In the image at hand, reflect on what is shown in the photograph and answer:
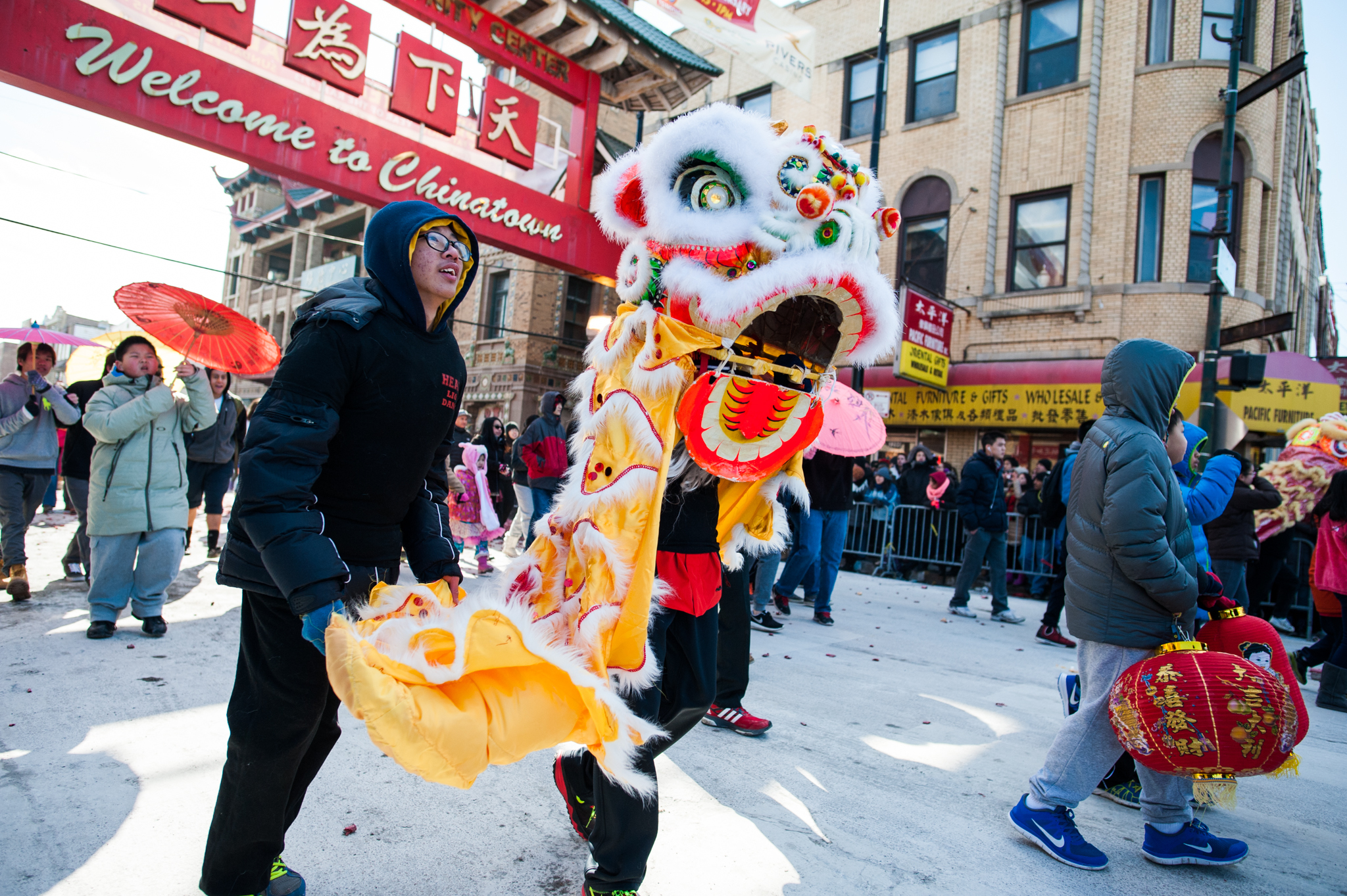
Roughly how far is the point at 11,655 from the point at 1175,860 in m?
5.44

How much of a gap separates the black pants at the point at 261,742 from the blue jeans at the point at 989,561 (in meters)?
6.92

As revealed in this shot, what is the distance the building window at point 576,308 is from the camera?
19469 millimetres

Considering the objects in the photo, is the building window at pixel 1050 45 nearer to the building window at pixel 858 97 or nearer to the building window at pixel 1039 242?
the building window at pixel 1039 242

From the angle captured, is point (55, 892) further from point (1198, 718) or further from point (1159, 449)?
point (1159, 449)

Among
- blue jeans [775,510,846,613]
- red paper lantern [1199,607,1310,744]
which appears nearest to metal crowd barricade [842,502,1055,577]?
blue jeans [775,510,846,613]

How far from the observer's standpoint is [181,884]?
6.94 feet

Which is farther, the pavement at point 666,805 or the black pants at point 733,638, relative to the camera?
the black pants at point 733,638

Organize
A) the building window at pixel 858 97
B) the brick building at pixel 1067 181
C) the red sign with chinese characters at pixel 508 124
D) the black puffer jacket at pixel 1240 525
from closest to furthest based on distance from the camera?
the black puffer jacket at pixel 1240 525
the red sign with chinese characters at pixel 508 124
the brick building at pixel 1067 181
the building window at pixel 858 97

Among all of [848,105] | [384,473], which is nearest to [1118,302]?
[848,105]

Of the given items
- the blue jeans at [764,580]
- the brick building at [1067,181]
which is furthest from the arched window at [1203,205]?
the blue jeans at [764,580]

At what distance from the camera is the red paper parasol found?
4684 mm

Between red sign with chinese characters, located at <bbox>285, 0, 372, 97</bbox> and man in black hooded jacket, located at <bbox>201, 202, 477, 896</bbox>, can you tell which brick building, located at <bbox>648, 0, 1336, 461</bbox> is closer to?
red sign with chinese characters, located at <bbox>285, 0, 372, 97</bbox>

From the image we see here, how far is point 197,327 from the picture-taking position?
4918 millimetres

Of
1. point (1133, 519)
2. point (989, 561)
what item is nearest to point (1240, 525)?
point (989, 561)
